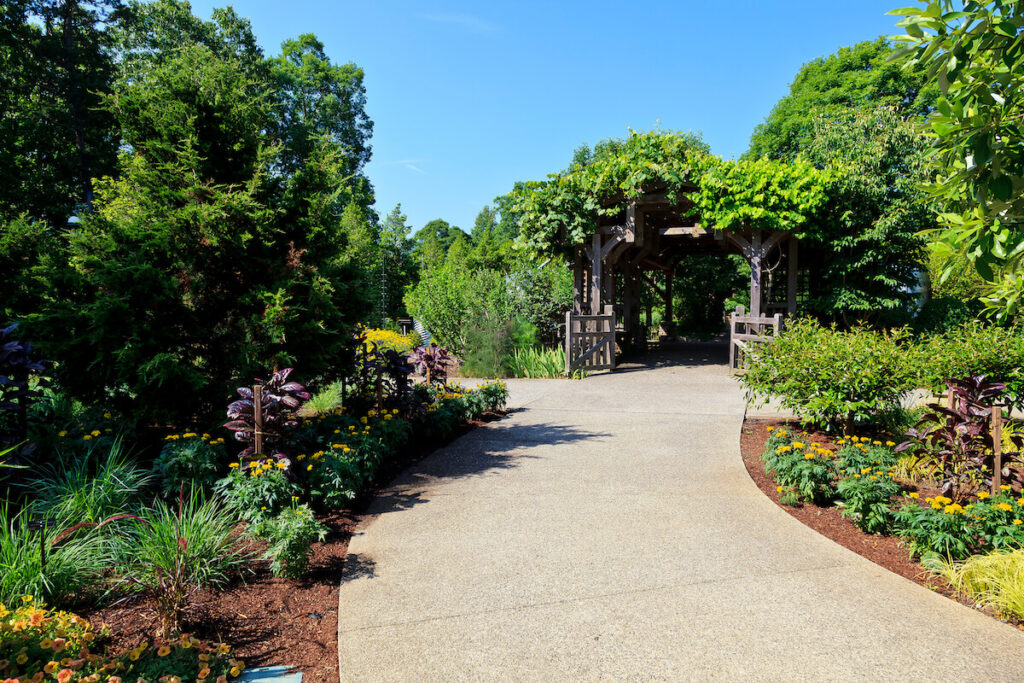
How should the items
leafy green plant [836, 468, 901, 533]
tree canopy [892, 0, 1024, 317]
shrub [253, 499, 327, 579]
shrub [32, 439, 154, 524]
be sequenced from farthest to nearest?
leafy green plant [836, 468, 901, 533], shrub [32, 439, 154, 524], shrub [253, 499, 327, 579], tree canopy [892, 0, 1024, 317]

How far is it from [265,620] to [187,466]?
171 centimetres

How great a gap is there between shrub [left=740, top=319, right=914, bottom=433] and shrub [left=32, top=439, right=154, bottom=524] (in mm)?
5719

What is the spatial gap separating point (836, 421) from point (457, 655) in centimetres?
536

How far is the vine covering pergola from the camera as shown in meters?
11.5

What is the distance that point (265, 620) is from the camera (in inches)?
110

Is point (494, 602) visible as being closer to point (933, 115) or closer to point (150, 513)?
point (150, 513)

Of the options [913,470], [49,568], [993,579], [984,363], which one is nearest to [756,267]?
[984,363]

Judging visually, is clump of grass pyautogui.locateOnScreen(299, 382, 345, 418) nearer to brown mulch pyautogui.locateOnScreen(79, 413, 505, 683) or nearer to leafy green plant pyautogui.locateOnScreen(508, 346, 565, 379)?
brown mulch pyautogui.locateOnScreen(79, 413, 505, 683)

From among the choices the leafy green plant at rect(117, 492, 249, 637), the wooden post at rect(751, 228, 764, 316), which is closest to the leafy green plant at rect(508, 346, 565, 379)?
the wooden post at rect(751, 228, 764, 316)

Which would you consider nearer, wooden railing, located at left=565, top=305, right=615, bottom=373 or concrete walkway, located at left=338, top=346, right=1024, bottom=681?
concrete walkway, located at left=338, top=346, right=1024, bottom=681

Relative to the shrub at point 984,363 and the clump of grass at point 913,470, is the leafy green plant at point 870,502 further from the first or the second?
the shrub at point 984,363

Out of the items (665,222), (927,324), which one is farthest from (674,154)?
(927,324)

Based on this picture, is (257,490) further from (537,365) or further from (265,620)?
(537,365)

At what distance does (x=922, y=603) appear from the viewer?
9.58 ft
